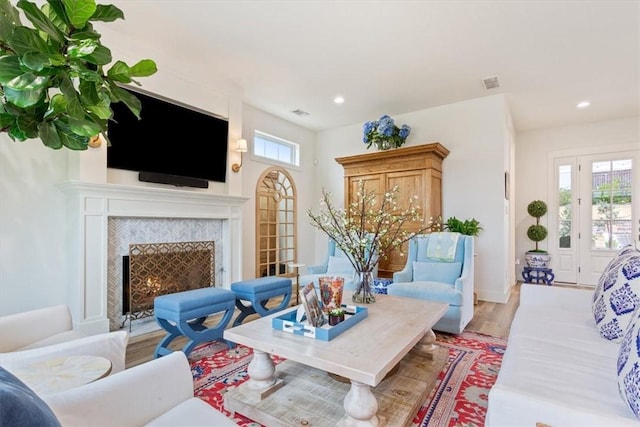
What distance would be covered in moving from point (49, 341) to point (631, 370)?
2.68 metres

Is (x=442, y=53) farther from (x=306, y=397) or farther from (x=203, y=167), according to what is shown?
(x=306, y=397)

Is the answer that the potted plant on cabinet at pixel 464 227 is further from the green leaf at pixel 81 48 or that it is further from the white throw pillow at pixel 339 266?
the green leaf at pixel 81 48

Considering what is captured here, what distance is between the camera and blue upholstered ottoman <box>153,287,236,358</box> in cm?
233

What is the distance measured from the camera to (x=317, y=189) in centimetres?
619

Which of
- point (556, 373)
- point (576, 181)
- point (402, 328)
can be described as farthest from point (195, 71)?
point (576, 181)

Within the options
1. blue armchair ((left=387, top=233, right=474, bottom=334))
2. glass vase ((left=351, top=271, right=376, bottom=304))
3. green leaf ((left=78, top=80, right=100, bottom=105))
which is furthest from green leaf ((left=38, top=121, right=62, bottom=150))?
blue armchair ((left=387, top=233, right=474, bottom=334))

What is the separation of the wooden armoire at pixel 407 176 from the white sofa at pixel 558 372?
2.21m

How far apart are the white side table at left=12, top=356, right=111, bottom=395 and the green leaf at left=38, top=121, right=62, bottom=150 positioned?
0.95 m

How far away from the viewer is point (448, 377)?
2197mm


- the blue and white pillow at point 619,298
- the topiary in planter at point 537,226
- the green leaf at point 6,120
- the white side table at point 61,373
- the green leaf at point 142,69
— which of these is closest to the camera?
the green leaf at point 6,120

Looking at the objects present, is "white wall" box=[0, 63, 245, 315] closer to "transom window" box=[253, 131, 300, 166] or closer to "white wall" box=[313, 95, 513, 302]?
"transom window" box=[253, 131, 300, 166]

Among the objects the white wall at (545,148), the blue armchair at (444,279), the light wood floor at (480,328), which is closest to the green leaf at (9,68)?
the light wood floor at (480,328)

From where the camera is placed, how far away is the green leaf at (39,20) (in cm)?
60

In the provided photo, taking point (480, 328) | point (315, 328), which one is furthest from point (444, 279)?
point (315, 328)
